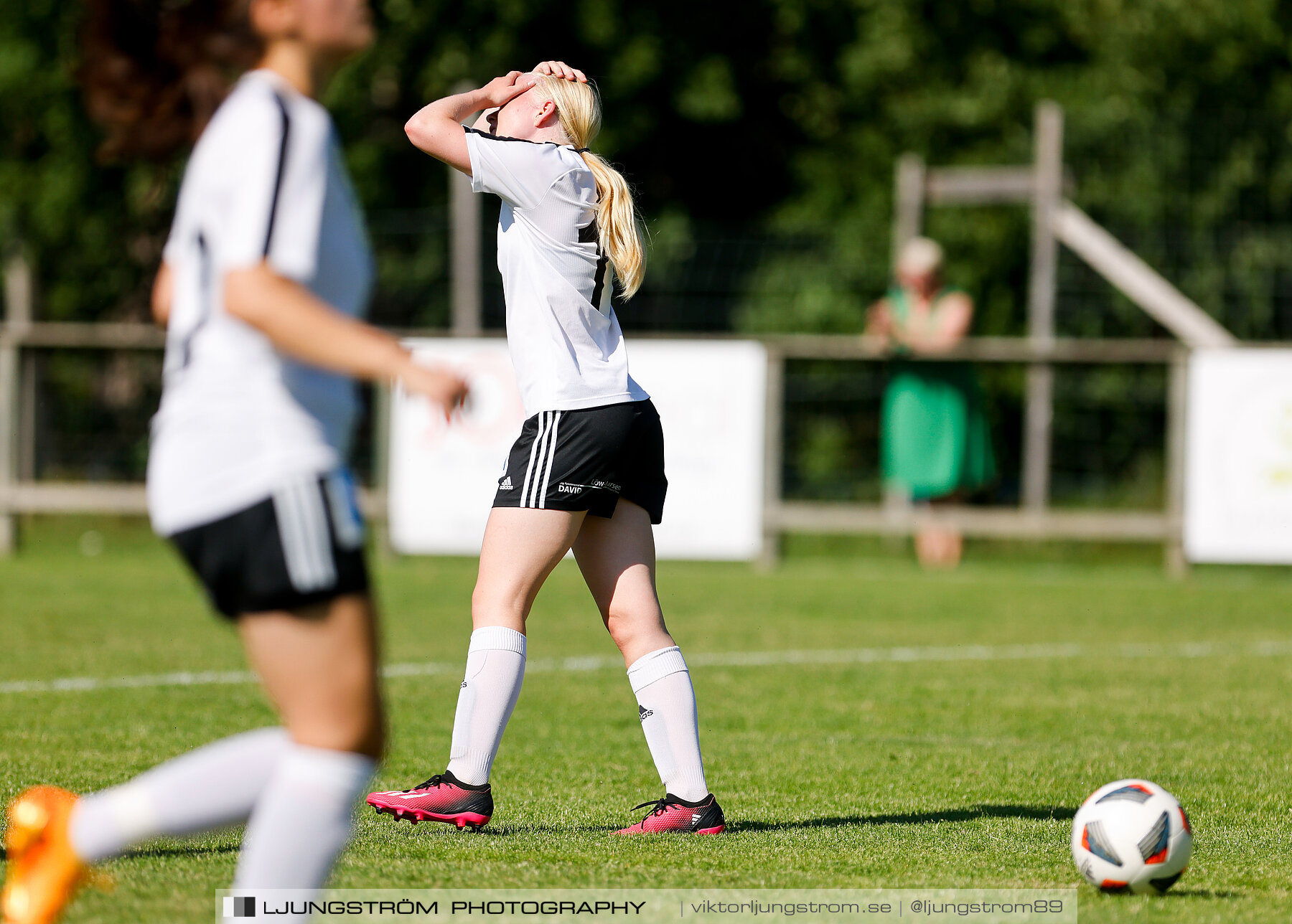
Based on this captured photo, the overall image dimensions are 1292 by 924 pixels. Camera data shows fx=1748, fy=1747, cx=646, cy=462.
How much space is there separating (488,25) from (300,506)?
71.3 ft

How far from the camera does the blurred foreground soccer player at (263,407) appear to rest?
2.84 metres

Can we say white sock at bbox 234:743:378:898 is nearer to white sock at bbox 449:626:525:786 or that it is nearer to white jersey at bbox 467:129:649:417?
white sock at bbox 449:626:525:786

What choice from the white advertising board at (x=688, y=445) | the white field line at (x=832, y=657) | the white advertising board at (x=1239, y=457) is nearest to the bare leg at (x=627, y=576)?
the white field line at (x=832, y=657)

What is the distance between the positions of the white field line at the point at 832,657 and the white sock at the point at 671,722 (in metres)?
3.33

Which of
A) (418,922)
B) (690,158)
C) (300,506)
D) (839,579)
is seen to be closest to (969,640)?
(839,579)

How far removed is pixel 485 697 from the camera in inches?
183

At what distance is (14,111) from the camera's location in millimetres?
21891

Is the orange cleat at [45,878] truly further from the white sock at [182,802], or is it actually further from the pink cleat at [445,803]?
the pink cleat at [445,803]

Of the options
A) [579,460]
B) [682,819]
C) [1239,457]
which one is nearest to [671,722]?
[682,819]

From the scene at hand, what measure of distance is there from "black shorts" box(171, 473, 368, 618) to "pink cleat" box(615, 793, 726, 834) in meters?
1.96

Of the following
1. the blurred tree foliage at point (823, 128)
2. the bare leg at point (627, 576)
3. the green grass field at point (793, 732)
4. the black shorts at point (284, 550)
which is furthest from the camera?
the blurred tree foliage at point (823, 128)

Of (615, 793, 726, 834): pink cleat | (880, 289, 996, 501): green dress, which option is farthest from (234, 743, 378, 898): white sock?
(880, 289, 996, 501): green dress

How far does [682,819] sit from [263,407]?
2160 millimetres

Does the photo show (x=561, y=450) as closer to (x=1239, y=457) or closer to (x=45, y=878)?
(x=45, y=878)
